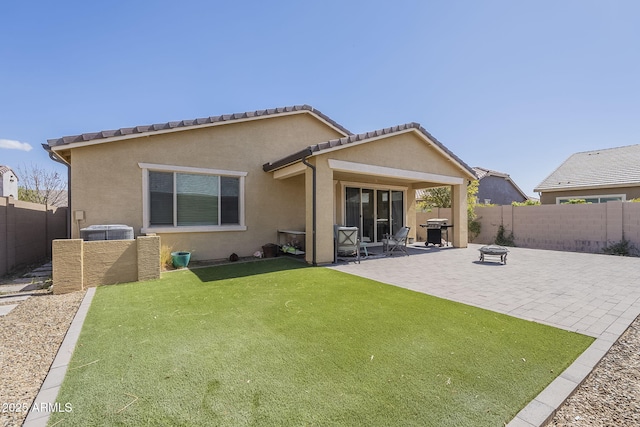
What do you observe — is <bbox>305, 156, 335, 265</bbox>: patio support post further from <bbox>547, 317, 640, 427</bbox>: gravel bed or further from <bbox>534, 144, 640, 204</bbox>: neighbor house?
<bbox>534, 144, 640, 204</bbox>: neighbor house

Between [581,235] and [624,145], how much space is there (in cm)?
1528

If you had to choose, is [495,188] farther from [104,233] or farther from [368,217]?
[104,233]

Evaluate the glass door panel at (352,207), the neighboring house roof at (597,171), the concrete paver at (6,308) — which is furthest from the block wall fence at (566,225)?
the concrete paver at (6,308)

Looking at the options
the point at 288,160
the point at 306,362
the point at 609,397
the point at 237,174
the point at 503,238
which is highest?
the point at 288,160

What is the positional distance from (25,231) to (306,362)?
12.5 meters

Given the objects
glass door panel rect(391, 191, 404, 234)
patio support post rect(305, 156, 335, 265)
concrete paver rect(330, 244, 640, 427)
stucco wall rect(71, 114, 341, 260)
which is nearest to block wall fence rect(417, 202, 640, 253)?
concrete paver rect(330, 244, 640, 427)

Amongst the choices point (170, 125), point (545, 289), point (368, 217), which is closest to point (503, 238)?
point (368, 217)

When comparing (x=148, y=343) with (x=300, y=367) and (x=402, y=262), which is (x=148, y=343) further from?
(x=402, y=262)

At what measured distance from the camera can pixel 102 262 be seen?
22.4 ft

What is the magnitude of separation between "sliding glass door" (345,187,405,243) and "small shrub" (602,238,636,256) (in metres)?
9.35

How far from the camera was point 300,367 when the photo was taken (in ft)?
10.1

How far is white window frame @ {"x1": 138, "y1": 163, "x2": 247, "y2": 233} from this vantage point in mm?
8984

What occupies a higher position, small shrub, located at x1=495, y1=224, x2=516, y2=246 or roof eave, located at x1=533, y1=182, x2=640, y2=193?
roof eave, located at x1=533, y1=182, x2=640, y2=193

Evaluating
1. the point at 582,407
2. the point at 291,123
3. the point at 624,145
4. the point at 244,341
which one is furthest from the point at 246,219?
the point at 624,145
